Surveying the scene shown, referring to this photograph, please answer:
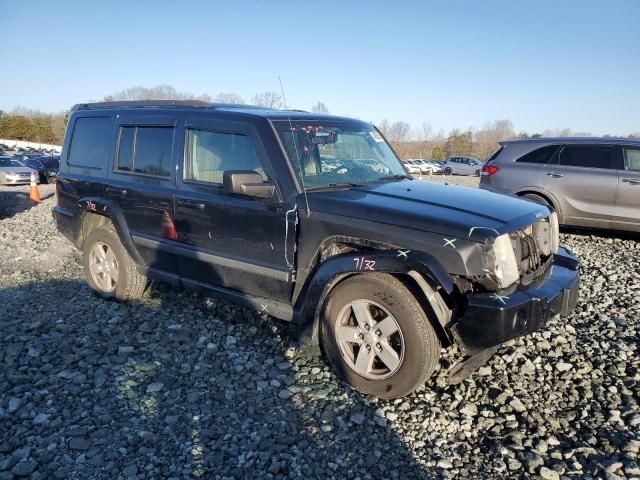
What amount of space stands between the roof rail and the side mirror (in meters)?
1.27

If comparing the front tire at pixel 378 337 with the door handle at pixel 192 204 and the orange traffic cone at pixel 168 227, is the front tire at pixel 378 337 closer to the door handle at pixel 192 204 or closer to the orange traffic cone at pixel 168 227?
the door handle at pixel 192 204

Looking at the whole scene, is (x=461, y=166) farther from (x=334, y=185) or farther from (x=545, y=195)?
(x=334, y=185)

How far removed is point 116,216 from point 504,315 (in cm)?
390

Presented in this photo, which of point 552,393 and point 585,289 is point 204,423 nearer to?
point 552,393

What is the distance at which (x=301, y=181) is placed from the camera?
3818mm

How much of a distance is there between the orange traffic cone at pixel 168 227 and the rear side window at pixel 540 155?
6.72 m

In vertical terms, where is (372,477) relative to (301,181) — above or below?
below

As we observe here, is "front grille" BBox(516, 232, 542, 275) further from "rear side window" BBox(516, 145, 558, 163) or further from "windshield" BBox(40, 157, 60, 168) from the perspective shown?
"windshield" BBox(40, 157, 60, 168)

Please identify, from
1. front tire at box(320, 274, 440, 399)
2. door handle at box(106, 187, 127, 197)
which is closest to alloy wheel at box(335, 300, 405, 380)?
front tire at box(320, 274, 440, 399)

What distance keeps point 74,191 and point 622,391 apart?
18.5 feet

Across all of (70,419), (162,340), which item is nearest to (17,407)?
(70,419)

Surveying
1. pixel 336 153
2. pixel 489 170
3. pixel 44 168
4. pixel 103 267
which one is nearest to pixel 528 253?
pixel 336 153

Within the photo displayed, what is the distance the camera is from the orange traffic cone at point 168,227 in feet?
15.0

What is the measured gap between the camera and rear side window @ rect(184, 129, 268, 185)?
4.07 metres
